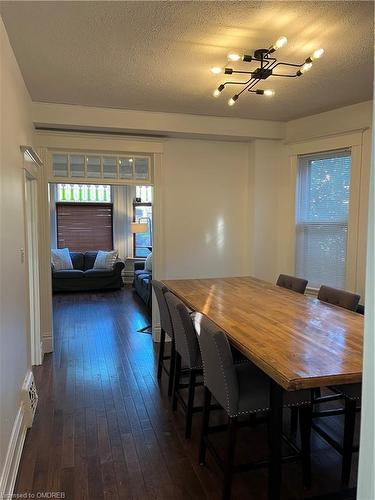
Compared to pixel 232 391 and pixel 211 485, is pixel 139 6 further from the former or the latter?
pixel 211 485

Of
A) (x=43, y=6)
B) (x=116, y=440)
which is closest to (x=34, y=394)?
(x=116, y=440)

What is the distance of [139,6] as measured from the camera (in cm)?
209

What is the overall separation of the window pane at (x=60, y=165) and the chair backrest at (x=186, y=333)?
2436 millimetres

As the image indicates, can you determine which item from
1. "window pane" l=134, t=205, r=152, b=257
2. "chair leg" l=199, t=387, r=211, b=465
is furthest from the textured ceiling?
"window pane" l=134, t=205, r=152, b=257

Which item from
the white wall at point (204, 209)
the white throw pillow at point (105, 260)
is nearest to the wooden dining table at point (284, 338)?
the white wall at point (204, 209)

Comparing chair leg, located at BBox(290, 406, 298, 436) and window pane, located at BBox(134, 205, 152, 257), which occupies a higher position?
window pane, located at BBox(134, 205, 152, 257)

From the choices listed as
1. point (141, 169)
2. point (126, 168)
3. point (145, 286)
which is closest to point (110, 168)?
point (126, 168)

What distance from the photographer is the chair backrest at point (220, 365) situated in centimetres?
190

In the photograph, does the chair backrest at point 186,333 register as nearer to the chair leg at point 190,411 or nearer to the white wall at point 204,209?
the chair leg at point 190,411

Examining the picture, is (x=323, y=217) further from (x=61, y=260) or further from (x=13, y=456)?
(x=61, y=260)

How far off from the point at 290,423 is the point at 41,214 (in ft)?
10.6

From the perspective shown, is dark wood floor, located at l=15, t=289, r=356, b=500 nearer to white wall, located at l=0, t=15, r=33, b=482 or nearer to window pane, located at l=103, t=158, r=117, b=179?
white wall, located at l=0, t=15, r=33, b=482

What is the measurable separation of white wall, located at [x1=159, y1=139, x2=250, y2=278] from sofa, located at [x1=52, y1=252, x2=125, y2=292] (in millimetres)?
3625

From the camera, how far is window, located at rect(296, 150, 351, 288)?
13.8 feet
